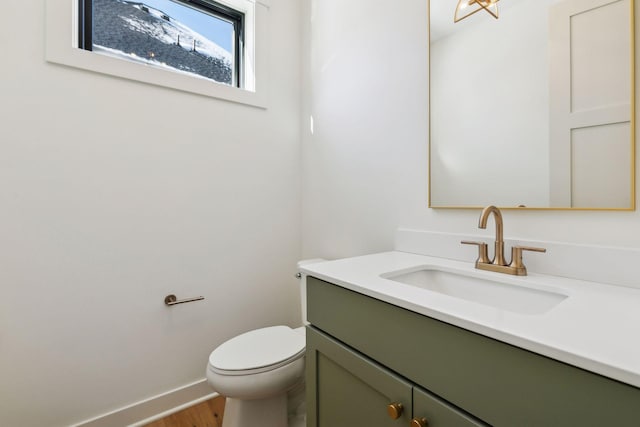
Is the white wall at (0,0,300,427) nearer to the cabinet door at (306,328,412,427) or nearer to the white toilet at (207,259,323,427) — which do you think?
the white toilet at (207,259,323,427)

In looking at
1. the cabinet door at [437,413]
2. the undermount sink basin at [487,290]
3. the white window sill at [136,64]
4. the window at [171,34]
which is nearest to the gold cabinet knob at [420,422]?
the cabinet door at [437,413]

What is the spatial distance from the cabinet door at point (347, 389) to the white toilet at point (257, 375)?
0.25 metres

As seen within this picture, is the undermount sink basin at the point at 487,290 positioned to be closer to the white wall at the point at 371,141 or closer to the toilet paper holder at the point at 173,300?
the white wall at the point at 371,141

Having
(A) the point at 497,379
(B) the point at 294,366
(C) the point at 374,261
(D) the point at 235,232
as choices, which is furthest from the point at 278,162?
(A) the point at 497,379

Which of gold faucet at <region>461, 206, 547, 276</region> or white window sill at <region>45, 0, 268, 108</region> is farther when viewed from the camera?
white window sill at <region>45, 0, 268, 108</region>

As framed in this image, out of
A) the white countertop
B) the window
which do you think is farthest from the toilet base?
the window

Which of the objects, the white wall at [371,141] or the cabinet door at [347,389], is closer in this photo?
the cabinet door at [347,389]

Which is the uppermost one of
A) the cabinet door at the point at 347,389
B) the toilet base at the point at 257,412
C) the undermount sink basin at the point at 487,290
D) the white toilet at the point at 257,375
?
the undermount sink basin at the point at 487,290

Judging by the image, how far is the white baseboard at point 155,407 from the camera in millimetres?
1363

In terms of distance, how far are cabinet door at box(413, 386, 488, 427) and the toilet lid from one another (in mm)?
710

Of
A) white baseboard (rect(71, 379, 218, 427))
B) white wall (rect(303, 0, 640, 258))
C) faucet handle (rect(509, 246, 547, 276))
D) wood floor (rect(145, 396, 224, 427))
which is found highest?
white wall (rect(303, 0, 640, 258))

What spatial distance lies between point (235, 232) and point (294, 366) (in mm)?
818

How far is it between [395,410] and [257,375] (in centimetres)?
67

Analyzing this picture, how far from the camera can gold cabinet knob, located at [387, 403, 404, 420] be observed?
0.68 metres
